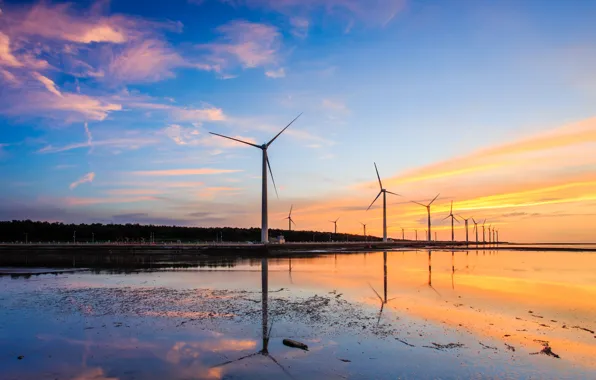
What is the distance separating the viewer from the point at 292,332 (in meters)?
18.6

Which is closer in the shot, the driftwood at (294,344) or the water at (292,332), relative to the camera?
the water at (292,332)

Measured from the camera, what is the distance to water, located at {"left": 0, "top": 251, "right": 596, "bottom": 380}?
1370 cm

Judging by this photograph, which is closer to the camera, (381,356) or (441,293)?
(381,356)

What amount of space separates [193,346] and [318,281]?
81.9 feet

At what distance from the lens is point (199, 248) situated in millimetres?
108062

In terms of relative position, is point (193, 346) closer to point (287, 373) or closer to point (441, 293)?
point (287, 373)

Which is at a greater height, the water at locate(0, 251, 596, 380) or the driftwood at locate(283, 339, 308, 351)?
the driftwood at locate(283, 339, 308, 351)

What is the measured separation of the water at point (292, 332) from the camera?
1370 cm

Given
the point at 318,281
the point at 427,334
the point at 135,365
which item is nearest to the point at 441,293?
the point at 318,281

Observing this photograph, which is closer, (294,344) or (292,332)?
(294,344)

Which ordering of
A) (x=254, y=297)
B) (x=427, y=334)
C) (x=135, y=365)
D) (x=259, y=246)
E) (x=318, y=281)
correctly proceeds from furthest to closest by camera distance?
(x=259, y=246) < (x=318, y=281) < (x=254, y=297) < (x=427, y=334) < (x=135, y=365)

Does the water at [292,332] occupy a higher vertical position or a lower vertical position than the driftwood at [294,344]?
lower

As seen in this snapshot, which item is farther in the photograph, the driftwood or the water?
the driftwood

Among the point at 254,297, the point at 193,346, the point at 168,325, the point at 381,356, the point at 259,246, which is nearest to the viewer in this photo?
the point at 381,356
